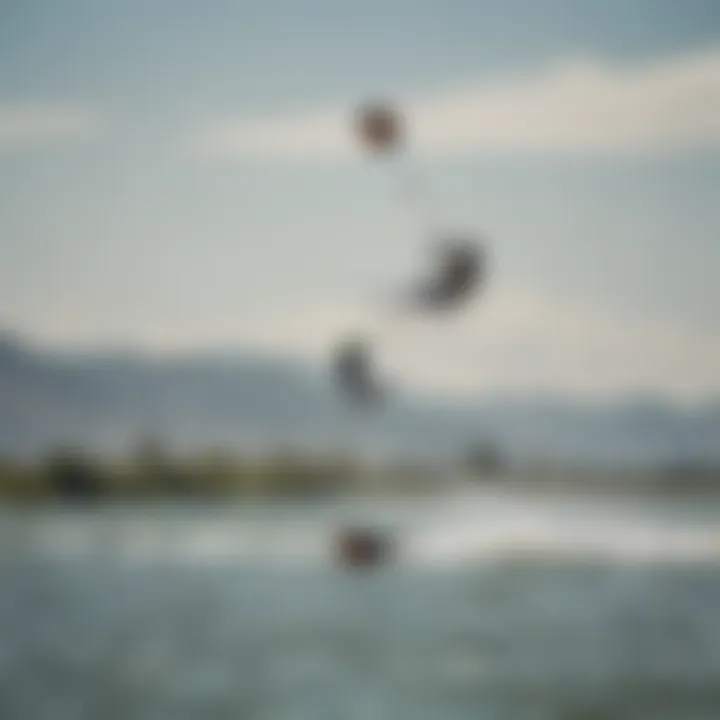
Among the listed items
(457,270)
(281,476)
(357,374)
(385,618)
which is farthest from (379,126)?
(385,618)

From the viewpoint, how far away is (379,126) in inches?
68.9

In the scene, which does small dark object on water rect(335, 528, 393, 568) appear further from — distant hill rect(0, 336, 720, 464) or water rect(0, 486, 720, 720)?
distant hill rect(0, 336, 720, 464)

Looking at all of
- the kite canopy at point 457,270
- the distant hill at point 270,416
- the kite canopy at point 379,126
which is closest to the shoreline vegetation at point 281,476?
the distant hill at point 270,416

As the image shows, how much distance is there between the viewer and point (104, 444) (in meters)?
1.76

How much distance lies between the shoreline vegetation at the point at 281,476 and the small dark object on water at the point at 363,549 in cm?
7

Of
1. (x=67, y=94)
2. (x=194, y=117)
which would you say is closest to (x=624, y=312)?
(x=194, y=117)

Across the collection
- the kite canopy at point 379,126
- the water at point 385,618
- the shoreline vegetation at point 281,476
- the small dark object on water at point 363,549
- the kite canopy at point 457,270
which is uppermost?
the kite canopy at point 379,126

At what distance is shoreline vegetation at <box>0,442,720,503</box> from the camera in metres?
1.73

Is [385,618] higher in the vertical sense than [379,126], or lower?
lower

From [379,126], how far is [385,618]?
0.69m

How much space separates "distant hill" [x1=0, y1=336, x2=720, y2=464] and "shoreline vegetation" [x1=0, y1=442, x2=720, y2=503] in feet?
0.06

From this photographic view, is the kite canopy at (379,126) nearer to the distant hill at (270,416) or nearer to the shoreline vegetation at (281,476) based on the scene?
the distant hill at (270,416)

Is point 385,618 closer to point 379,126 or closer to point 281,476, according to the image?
point 281,476

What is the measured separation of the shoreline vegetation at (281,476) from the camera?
1734 millimetres
